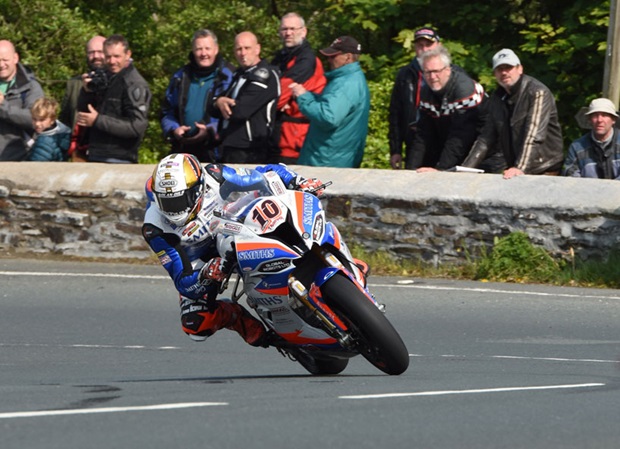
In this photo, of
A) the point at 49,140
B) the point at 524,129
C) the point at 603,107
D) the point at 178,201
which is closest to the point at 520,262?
the point at 524,129

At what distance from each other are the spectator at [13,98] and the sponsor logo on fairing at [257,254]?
264 inches

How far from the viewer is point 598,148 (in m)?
12.2

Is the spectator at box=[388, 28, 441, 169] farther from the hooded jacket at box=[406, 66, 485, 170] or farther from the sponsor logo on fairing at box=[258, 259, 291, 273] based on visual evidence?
the sponsor logo on fairing at box=[258, 259, 291, 273]

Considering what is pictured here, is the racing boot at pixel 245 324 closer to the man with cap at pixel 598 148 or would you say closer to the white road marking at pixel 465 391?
the white road marking at pixel 465 391

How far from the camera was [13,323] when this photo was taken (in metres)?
10.9

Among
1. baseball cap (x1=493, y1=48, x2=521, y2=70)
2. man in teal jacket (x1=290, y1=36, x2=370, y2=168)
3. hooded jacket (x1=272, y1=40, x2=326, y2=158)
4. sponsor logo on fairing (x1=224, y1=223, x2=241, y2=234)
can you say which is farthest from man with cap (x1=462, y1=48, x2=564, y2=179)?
→ sponsor logo on fairing (x1=224, y1=223, x2=241, y2=234)

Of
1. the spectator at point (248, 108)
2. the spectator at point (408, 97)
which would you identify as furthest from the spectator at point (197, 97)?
the spectator at point (408, 97)

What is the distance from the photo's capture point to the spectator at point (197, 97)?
13383 millimetres

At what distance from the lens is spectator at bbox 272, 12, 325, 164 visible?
1320cm

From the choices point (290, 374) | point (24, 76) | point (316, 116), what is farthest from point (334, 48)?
point (290, 374)

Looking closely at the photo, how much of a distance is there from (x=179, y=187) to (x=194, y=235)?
501 mm

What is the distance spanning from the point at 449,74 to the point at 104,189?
3571mm

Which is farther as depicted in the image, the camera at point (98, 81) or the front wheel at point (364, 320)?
the camera at point (98, 81)

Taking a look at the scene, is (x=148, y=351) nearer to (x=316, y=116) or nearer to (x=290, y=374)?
(x=290, y=374)
